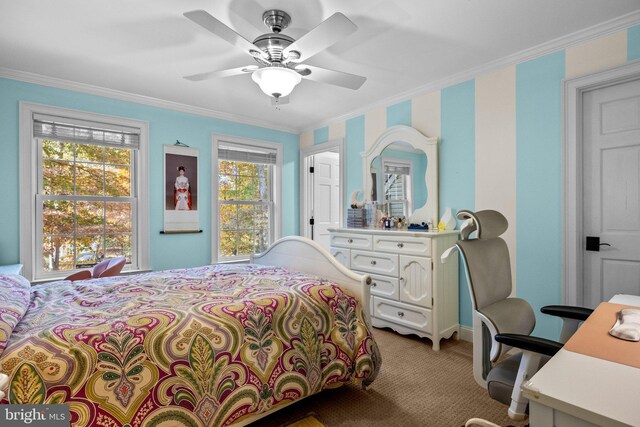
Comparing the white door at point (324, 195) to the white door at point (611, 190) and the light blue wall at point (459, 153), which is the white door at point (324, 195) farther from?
the white door at point (611, 190)

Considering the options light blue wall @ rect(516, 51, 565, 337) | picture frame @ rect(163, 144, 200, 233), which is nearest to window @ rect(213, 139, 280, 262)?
picture frame @ rect(163, 144, 200, 233)

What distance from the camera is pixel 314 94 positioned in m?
3.56

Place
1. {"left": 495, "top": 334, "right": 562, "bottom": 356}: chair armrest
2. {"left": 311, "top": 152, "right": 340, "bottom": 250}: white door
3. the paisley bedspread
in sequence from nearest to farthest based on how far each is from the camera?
1. {"left": 495, "top": 334, "right": 562, "bottom": 356}: chair armrest
2. the paisley bedspread
3. {"left": 311, "top": 152, "right": 340, "bottom": 250}: white door

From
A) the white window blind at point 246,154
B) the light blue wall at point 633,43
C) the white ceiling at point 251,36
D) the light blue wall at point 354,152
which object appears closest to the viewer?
the white ceiling at point 251,36

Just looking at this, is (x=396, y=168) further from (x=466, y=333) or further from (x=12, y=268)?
(x=12, y=268)

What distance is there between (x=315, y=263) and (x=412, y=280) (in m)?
1.07

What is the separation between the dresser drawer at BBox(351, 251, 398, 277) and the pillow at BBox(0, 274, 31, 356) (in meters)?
2.60

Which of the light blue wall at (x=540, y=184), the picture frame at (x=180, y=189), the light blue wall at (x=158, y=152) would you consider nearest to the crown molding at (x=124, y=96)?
the light blue wall at (x=158, y=152)

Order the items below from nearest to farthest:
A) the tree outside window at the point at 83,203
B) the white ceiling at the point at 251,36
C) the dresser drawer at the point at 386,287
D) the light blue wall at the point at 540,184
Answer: the white ceiling at the point at 251,36 → the light blue wall at the point at 540,184 → the dresser drawer at the point at 386,287 → the tree outside window at the point at 83,203

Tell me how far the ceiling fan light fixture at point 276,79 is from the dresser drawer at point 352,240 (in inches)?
68.5

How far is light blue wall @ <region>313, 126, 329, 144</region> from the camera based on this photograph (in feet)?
15.0

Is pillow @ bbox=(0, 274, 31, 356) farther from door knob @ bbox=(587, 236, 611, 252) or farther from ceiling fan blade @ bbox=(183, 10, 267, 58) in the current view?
door knob @ bbox=(587, 236, 611, 252)

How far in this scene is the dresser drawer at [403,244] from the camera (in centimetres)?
289

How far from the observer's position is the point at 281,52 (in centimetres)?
218
